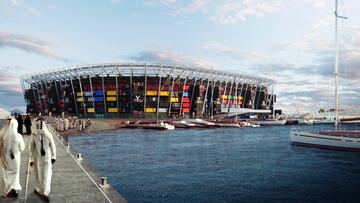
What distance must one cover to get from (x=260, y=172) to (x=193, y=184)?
320 inches

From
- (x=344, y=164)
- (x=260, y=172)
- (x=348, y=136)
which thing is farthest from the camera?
(x=348, y=136)

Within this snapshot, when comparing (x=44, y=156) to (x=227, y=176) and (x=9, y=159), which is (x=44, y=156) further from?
(x=227, y=176)

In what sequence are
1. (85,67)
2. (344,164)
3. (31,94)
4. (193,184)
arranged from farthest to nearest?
(31,94), (85,67), (344,164), (193,184)

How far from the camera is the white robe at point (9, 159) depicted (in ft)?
39.4

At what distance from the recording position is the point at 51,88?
545 feet

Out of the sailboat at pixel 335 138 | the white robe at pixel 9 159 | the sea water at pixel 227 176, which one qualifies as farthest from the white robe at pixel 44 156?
the sailboat at pixel 335 138

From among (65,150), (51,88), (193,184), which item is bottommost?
(193,184)

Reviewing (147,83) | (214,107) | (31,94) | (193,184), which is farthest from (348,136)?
(31,94)

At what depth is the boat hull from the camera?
159 feet

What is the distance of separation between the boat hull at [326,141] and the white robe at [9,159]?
46.5 meters

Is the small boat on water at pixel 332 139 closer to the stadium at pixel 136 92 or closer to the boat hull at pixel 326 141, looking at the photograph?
the boat hull at pixel 326 141

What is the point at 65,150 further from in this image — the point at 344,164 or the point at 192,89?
the point at 192,89

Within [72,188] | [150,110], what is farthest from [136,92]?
[72,188]

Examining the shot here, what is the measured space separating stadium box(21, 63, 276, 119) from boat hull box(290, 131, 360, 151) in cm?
9440
